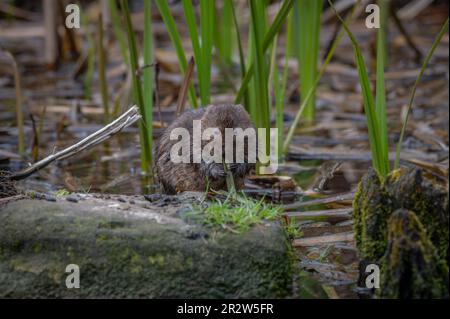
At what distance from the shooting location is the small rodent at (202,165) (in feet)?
15.1

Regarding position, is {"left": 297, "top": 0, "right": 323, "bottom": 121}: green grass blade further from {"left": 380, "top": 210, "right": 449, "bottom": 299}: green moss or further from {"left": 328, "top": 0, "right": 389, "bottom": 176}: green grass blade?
{"left": 380, "top": 210, "right": 449, "bottom": 299}: green moss

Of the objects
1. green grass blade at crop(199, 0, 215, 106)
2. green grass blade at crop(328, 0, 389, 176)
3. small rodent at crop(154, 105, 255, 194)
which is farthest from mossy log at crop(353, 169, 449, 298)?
green grass blade at crop(199, 0, 215, 106)

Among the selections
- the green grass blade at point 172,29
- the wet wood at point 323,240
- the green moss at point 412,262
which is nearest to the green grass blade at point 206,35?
the green grass blade at point 172,29

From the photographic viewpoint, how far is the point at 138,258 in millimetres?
3396

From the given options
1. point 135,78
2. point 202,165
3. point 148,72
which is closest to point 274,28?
point 202,165

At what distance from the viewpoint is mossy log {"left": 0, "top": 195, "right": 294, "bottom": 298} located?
338 cm

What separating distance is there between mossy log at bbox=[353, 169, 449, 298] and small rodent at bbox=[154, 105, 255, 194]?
113cm

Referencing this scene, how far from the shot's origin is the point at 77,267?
3.41 meters

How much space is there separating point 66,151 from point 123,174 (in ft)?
7.35

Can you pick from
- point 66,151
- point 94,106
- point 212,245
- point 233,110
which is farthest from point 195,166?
point 94,106

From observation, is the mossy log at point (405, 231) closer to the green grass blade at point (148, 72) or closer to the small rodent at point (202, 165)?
the small rodent at point (202, 165)

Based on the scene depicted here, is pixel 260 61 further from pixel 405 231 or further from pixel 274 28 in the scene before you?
pixel 405 231

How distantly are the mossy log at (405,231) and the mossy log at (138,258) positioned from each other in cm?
40

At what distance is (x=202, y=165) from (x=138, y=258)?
1331mm
